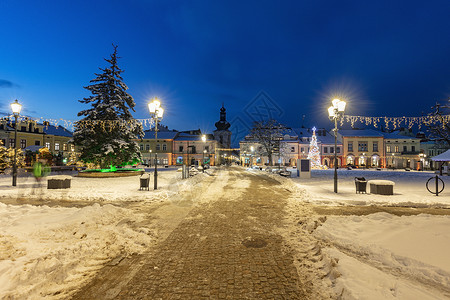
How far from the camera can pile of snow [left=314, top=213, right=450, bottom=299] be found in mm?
3162

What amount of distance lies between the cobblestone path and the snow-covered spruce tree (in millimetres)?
20602

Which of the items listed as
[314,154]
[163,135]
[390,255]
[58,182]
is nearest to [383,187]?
[390,255]

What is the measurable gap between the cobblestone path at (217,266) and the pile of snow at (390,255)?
0.91 m

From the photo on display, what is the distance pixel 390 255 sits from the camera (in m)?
4.34

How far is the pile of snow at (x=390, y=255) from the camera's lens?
3162 mm

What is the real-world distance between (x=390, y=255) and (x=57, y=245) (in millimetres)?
7058

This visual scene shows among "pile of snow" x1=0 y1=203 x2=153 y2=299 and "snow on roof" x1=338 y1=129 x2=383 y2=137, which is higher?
"snow on roof" x1=338 y1=129 x2=383 y2=137

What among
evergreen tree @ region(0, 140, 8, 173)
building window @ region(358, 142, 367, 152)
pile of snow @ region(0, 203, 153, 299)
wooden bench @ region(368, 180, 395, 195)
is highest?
building window @ region(358, 142, 367, 152)

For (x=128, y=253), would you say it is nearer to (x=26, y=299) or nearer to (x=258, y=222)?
(x=26, y=299)

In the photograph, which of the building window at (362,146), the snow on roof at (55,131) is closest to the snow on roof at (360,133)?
the building window at (362,146)

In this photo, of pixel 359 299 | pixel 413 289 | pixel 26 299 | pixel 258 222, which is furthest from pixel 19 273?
pixel 413 289

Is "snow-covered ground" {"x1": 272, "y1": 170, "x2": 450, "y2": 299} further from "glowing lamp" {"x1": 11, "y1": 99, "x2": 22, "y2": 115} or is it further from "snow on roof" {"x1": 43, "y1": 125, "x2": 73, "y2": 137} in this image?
"snow on roof" {"x1": 43, "y1": 125, "x2": 73, "y2": 137}

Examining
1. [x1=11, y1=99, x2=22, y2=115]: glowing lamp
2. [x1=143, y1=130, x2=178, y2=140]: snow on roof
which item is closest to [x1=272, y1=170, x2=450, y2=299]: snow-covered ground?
[x1=11, y1=99, x2=22, y2=115]: glowing lamp

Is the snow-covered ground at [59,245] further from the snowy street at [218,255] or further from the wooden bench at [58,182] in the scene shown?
the wooden bench at [58,182]
